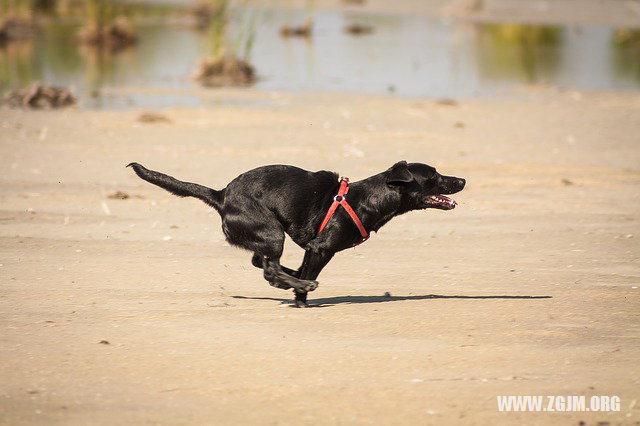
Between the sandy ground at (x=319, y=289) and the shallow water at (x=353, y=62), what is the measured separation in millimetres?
4374

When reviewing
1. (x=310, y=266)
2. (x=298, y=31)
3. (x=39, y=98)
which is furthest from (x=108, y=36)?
(x=310, y=266)

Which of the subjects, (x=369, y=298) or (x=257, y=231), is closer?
(x=257, y=231)

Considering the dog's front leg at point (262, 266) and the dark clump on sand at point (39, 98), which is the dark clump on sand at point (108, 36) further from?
the dog's front leg at point (262, 266)

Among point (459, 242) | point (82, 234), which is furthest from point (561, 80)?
point (82, 234)

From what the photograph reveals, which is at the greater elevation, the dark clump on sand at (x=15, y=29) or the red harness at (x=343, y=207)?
the red harness at (x=343, y=207)

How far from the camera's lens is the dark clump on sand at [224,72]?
1812cm

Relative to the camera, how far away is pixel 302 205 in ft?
21.5

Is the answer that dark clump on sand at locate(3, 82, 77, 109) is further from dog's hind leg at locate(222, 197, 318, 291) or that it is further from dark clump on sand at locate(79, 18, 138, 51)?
dog's hind leg at locate(222, 197, 318, 291)

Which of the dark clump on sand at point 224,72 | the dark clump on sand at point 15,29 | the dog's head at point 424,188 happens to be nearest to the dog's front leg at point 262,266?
the dog's head at point 424,188

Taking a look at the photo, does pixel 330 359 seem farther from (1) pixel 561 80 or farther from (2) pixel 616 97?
(1) pixel 561 80

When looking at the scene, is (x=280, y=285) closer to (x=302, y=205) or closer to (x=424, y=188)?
(x=302, y=205)

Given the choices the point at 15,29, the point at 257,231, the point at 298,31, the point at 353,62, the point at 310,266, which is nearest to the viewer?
the point at 257,231

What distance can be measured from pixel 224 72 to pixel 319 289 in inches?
459

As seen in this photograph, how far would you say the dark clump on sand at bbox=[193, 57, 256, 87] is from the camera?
18.1m
